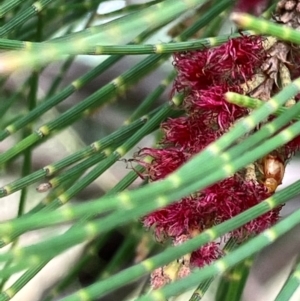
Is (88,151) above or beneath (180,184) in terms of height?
above

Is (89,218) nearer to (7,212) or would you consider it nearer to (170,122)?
(170,122)

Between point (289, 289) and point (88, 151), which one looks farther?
point (88, 151)

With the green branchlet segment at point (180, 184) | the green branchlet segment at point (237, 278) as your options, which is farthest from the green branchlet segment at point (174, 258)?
the green branchlet segment at point (237, 278)

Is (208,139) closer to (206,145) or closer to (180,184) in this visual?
(206,145)

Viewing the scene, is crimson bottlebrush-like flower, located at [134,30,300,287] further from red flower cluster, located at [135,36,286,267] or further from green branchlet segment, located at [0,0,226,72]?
green branchlet segment, located at [0,0,226,72]

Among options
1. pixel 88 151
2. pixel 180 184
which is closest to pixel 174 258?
pixel 180 184

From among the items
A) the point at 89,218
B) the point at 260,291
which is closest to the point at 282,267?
the point at 260,291

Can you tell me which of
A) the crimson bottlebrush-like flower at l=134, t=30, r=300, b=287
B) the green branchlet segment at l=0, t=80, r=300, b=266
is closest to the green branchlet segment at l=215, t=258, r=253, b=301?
the crimson bottlebrush-like flower at l=134, t=30, r=300, b=287

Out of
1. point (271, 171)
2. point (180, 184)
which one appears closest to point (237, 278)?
point (271, 171)
